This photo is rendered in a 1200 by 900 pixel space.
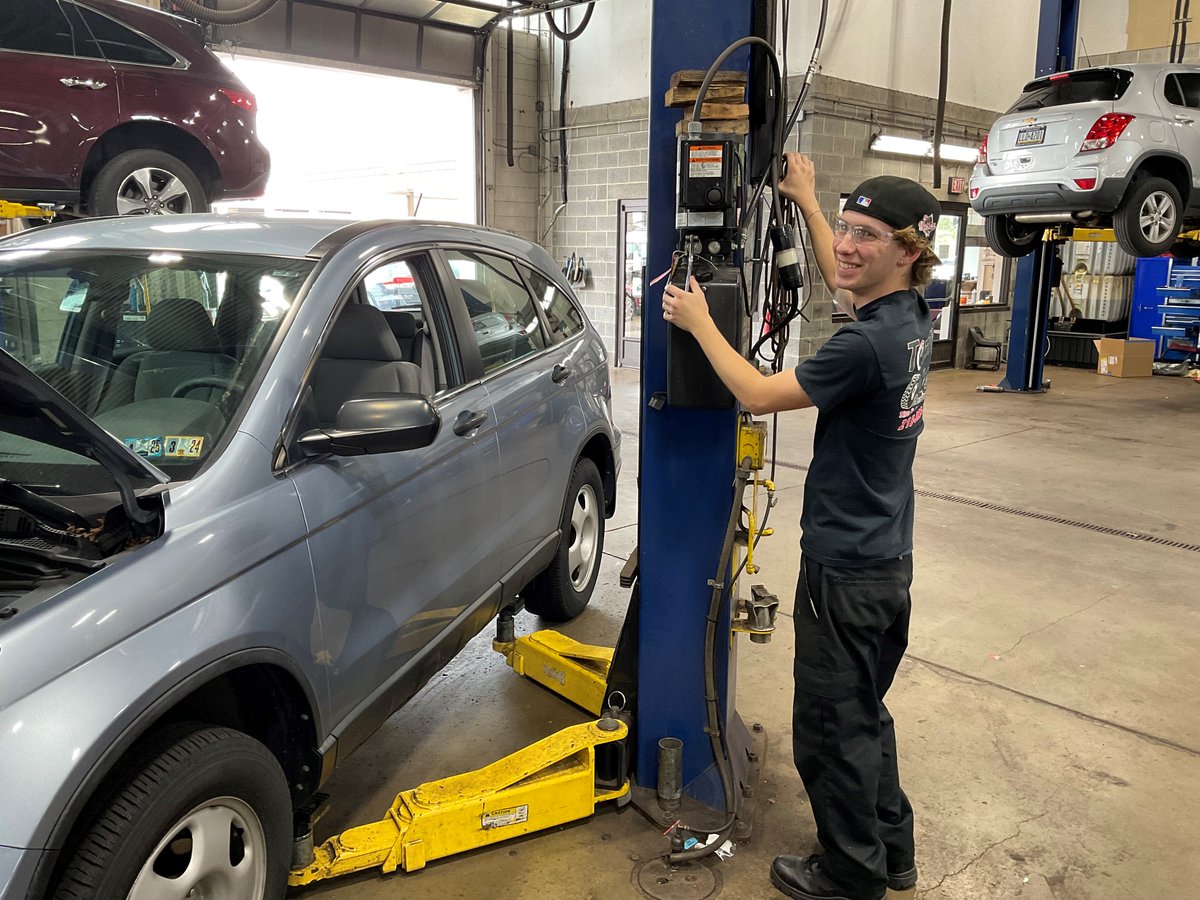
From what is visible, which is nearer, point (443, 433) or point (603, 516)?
point (443, 433)

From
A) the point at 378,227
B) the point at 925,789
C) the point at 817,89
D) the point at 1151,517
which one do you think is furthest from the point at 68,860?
the point at 817,89

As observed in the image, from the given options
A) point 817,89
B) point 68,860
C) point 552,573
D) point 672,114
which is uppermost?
point 817,89

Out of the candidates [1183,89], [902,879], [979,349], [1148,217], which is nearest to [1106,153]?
[1148,217]

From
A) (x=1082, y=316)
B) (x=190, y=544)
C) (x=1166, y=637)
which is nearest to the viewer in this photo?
(x=190, y=544)

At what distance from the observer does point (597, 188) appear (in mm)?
13320

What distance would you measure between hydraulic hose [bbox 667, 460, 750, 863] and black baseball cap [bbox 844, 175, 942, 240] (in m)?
0.73

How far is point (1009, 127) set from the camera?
8586mm

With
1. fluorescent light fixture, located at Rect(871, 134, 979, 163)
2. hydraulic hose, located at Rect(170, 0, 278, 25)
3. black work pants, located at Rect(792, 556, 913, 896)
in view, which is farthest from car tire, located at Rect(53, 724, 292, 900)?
fluorescent light fixture, located at Rect(871, 134, 979, 163)

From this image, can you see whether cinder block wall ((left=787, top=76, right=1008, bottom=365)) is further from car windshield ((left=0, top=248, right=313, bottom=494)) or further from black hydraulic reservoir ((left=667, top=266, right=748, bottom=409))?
car windshield ((left=0, top=248, right=313, bottom=494))

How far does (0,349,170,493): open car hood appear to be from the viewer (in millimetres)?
1414

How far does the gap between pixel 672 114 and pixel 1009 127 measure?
7.54 meters

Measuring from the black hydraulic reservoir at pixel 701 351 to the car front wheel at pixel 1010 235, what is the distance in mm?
8273

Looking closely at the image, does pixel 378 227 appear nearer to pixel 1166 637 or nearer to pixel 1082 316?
pixel 1166 637

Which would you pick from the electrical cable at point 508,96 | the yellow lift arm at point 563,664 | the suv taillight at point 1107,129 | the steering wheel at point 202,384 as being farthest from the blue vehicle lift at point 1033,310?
the steering wheel at point 202,384
